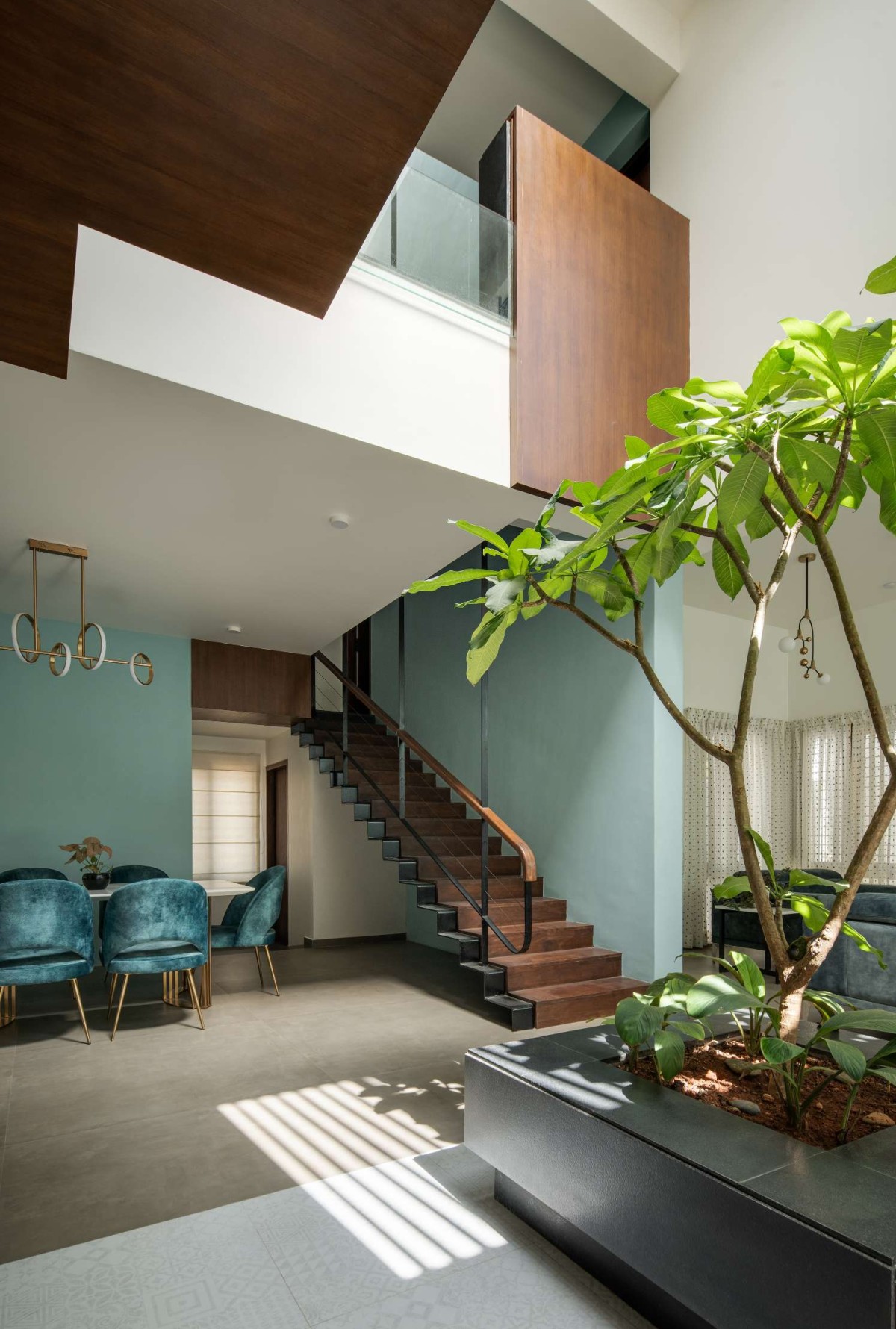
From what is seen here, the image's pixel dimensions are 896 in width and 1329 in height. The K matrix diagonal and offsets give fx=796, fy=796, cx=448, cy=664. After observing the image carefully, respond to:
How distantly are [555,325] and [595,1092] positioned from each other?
3.72 meters

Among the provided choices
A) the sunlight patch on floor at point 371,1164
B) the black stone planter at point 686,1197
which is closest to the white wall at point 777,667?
the sunlight patch on floor at point 371,1164

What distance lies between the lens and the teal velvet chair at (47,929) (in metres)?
4.38

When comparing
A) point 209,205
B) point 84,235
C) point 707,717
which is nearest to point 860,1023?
point 209,205

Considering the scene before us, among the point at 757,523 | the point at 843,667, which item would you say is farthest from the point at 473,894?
the point at 843,667

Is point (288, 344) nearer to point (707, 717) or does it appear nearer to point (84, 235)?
point (84, 235)

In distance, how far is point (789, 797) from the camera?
Answer: 8234 millimetres

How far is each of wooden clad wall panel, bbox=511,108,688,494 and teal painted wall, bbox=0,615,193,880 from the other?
13.2ft

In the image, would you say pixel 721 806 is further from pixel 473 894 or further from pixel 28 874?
pixel 28 874

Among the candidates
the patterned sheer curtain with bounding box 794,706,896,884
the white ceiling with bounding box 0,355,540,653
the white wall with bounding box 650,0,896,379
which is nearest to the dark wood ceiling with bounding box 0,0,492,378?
the white ceiling with bounding box 0,355,540,653

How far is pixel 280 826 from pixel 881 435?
8750 millimetres

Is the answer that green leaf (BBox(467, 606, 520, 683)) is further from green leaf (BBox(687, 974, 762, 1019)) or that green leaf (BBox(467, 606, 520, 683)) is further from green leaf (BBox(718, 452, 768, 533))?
green leaf (BBox(687, 974, 762, 1019))

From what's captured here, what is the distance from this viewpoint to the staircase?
16.0 feet

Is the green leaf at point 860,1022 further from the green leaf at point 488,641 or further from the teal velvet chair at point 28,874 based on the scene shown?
the teal velvet chair at point 28,874

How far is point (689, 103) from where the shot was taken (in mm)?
5660
